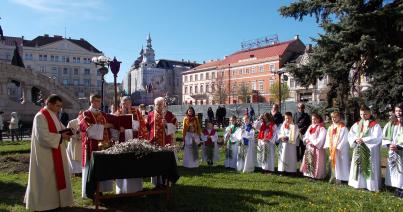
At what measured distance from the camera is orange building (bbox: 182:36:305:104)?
74938 mm

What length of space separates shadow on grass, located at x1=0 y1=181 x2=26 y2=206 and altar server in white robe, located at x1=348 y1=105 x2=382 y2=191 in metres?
7.03

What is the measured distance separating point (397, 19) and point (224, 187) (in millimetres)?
8344

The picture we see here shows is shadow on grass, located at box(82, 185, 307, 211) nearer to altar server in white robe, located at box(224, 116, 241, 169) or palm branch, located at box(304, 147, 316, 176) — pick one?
palm branch, located at box(304, 147, 316, 176)

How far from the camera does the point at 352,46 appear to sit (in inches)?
528

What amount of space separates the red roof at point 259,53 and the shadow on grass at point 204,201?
218 feet

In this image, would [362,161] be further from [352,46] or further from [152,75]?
[152,75]

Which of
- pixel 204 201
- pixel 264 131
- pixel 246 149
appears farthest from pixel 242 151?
pixel 204 201

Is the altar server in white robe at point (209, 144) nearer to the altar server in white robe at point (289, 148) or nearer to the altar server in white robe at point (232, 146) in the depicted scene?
the altar server in white robe at point (232, 146)

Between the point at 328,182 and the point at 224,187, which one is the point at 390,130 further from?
the point at 224,187

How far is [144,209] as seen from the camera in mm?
7324

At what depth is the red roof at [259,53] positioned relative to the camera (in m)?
75.1

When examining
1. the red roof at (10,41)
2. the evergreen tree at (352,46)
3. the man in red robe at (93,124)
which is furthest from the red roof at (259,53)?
the man in red robe at (93,124)

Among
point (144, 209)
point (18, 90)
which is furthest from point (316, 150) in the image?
point (18, 90)

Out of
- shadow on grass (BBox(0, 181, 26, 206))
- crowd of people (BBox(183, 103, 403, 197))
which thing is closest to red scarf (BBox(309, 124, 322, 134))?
crowd of people (BBox(183, 103, 403, 197))
